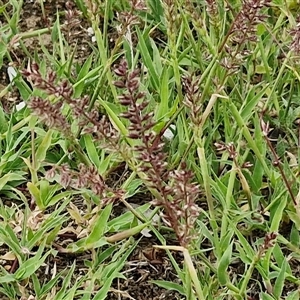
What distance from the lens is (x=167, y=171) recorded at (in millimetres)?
1297

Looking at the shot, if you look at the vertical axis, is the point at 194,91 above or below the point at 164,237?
above

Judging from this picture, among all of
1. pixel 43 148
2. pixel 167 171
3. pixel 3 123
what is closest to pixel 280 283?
pixel 167 171

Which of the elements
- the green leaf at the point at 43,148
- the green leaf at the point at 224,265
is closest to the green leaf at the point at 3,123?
the green leaf at the point at 43,148

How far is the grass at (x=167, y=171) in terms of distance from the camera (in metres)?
1.41

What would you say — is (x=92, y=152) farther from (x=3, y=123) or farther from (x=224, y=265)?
(x=224, y=265)

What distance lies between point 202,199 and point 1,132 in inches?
20.7

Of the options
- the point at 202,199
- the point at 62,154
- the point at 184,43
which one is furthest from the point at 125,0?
the point at 202,199

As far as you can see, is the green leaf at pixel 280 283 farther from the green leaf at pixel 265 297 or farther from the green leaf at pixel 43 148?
the green leaf at pixel 43 148

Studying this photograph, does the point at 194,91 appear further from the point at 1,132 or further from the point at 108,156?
the point at 1,132

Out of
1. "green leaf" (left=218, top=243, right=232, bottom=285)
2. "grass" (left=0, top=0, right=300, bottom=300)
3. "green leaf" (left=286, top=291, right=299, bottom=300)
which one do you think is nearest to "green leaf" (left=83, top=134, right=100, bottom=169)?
"grass" (left=0, top=0, right=300, bottom=300)

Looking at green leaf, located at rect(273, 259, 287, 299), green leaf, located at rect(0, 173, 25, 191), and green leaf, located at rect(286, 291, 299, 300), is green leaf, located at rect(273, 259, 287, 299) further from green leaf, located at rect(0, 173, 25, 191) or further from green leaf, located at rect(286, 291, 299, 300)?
green leaf, located at rect(0, 173, 25, 191)

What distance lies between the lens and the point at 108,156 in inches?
67.4

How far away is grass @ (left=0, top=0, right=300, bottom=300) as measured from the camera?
141cm

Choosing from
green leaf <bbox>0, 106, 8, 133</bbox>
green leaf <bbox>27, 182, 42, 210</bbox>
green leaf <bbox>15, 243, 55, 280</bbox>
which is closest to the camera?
green leaf <bbox>15, 243, 55, 280</bbox>
